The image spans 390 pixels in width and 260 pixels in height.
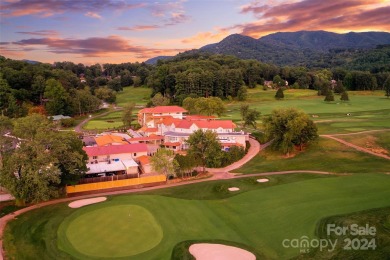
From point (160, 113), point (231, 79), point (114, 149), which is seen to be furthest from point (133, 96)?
point (114, 149)

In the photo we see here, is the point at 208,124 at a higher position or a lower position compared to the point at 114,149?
higher

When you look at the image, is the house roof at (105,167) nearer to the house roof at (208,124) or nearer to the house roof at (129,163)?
the house roof at (129,163)

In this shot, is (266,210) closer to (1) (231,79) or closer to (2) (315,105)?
(2) (315,105)

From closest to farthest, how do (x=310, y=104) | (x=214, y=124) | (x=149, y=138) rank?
(x=214, y=124) < (x=149, y=138) < (x=310, y=104)

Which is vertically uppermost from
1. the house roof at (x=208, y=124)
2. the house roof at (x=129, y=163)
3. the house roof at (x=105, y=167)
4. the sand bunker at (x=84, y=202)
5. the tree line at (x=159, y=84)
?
the tree line at (x=159, y=84)

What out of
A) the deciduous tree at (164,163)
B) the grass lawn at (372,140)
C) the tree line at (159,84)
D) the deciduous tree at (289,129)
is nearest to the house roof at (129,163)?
the deciduous tree at (164,163)

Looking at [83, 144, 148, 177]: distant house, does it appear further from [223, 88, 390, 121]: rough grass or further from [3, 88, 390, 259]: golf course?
[223, 88, 390, 121]: rough grass
